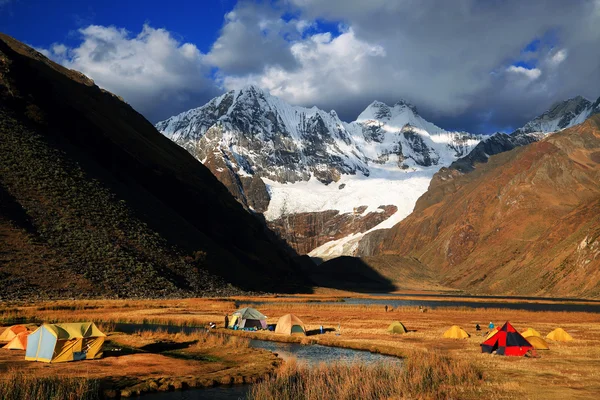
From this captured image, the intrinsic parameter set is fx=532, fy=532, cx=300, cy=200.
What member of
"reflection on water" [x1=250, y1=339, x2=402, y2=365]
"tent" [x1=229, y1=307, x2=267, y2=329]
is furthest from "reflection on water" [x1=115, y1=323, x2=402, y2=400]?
"tent" [x1=229, y1=307, x2=267, y2=329]

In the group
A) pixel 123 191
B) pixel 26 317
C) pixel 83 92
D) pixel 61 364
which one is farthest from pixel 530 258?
pixel 61 364

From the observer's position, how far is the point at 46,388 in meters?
22.7

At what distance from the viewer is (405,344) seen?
137ft

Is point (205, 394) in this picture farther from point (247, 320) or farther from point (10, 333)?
point (247, 320)

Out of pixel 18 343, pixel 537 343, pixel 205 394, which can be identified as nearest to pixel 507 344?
pixel 537 343

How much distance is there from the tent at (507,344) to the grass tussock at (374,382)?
6.91 meters

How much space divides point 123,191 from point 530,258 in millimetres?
136460

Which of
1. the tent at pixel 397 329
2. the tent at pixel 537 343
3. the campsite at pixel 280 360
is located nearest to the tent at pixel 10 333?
the campsite at pixel 280 360

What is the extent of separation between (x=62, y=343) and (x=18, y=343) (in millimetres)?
6096

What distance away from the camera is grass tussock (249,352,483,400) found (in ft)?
77.5

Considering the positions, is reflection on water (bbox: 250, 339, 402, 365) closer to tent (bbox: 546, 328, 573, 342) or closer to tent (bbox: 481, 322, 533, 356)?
tent (bbox: 481, 322, 533, 356)

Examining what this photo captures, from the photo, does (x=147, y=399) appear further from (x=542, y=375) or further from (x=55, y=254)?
(x=55, y=254)

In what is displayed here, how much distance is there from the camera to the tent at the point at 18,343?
3391 centimetres

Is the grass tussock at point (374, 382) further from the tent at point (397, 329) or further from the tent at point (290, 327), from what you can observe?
the tent at point (397, 329)
